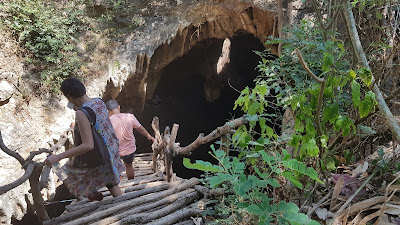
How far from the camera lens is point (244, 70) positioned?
1223 cm

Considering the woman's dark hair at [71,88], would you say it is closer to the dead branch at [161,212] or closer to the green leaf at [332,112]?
the dead branch at [161,212]

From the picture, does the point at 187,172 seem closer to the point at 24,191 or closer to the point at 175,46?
the point at 175,46

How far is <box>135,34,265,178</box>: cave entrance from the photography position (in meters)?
11.4

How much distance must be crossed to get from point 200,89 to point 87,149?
10820mm

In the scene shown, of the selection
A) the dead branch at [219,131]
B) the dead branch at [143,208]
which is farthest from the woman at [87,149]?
the dead branch at [219,131]

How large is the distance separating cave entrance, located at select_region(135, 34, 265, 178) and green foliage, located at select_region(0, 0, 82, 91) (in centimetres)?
522

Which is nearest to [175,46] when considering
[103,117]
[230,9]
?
[230,9]

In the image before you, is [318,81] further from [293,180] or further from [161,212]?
[161,212]

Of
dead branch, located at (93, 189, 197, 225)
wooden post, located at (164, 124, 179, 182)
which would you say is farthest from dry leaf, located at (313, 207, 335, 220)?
wooden post, located at (164, 124, 179, 182)

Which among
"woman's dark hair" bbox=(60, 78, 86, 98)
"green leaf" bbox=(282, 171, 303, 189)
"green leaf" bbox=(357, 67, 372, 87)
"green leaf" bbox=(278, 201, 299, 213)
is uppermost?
"woman's dark hair" bbox=(60, 78, 86, 98)

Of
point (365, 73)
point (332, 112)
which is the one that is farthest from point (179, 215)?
point (365, 73)

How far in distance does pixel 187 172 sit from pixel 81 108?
8.73 metres

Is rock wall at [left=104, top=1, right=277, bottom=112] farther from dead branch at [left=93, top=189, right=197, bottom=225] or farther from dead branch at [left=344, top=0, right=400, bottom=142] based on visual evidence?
dead branch at [left=344, top=0, right=400, bottom=142]

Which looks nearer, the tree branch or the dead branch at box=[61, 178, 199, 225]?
the tree branch
